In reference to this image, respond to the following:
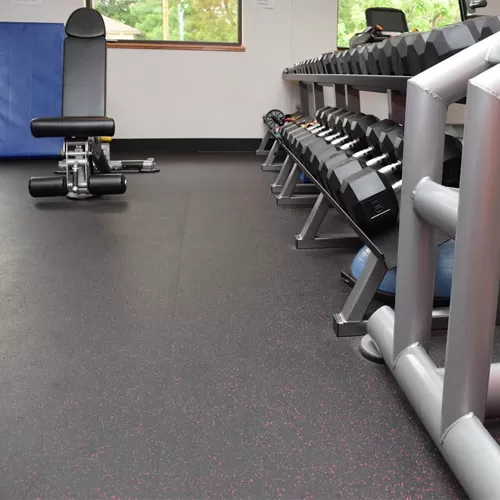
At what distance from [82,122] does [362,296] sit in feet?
6.44

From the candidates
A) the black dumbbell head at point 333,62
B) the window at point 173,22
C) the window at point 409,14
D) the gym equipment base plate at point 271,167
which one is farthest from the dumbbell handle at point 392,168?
the window at point 409,14

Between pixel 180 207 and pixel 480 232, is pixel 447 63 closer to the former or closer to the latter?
pixel 480 232

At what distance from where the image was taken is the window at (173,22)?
4.83 meters

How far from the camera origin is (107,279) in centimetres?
173

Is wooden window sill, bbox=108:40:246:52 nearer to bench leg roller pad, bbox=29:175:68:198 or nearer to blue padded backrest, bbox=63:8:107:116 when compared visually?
blue padded backrest, bbox=63:8:107:116

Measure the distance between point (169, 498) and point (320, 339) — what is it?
611 millimetres

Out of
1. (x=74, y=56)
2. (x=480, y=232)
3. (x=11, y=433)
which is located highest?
(x=74, y=56)

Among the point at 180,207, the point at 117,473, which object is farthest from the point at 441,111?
the point at 180,207

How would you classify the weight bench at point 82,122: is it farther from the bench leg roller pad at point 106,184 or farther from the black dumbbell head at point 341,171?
the black dumbbell head at point 341,171

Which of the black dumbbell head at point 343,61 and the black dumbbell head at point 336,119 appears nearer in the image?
the black dumbbell head at point 343,61

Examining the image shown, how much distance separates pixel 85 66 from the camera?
339 centimetres

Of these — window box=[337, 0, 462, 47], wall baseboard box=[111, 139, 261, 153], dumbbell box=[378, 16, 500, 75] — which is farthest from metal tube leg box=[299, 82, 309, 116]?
dumbbell box=[378, 16, 500, 75]

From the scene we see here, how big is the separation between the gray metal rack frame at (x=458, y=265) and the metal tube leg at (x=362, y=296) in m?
0.28

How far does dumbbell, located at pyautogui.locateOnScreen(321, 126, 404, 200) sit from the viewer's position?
1370 millimetres
